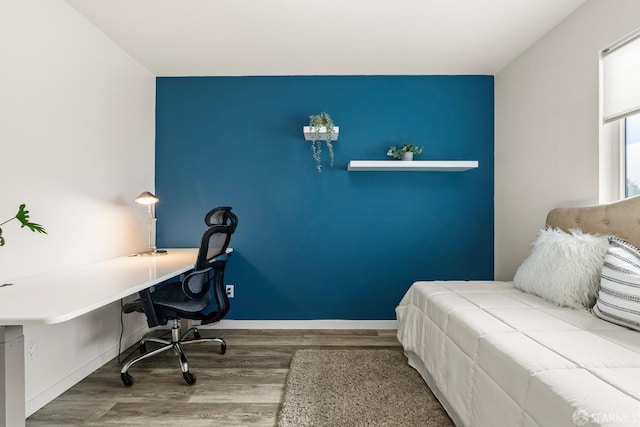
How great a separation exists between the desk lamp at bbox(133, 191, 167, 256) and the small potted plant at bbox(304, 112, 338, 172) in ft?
4.65

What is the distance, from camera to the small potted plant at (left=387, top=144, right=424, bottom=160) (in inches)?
119

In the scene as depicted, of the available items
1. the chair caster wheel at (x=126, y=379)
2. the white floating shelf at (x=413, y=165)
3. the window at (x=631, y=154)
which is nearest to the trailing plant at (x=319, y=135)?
the white floating shelf at (x=413, y=165)

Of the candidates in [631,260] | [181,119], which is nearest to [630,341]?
[631,260]

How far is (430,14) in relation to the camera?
2248mm

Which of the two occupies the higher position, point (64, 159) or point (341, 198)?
point (64, 159)

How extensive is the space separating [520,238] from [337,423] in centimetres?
217

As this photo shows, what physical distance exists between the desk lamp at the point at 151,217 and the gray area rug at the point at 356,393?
145 centimetres

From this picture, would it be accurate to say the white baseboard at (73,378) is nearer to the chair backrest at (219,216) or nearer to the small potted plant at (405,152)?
the chair backrest at (219,216)

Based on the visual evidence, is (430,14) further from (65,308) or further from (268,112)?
(65,308)

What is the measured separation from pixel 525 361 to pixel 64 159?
8.75 feet

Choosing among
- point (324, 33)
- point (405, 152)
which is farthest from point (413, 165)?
point (324, 33)

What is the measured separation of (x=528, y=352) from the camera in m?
1.23

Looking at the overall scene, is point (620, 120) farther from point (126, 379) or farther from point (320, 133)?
point (126, 379)

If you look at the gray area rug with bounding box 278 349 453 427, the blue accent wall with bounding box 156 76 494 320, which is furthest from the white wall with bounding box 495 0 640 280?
the gray area rug with bounding box 278 349 453 427
